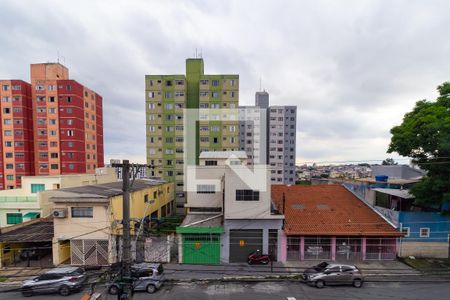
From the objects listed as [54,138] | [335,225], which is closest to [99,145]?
[54,138]

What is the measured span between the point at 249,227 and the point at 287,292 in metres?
5.46

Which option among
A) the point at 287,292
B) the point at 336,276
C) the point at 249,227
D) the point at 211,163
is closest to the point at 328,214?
the point at 336,276

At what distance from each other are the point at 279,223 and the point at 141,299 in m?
11.4

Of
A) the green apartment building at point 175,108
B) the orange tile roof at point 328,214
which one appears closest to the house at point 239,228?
the orange tile roof at point 328,214

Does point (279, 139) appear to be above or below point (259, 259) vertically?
above

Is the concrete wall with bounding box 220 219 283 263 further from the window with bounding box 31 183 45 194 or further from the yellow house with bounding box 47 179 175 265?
the window with bounding box 31 183 45 194

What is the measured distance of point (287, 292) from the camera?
13930mm

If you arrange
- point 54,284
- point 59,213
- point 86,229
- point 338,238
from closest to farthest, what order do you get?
point 54,284 < point 59,213 < point 86,229 < point 338,238

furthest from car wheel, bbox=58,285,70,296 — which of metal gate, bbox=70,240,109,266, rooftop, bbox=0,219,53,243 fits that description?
rooftop, bbox=0,219,53,243

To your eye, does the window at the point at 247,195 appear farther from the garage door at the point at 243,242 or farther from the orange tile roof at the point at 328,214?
the orange tile roof at the point at 328,214

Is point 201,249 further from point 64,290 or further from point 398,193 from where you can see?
point 398,193

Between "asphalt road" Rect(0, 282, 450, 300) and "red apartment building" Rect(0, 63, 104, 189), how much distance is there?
37857 millimetres

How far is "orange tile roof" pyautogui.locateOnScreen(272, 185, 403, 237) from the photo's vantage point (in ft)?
60.0

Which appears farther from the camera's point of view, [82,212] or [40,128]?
[40,128]
